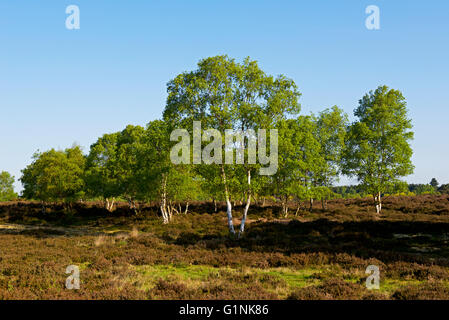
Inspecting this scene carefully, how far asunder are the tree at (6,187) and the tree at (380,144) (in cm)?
9211

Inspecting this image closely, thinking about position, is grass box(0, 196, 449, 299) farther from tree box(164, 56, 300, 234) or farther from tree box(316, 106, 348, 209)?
tree box(316, 106, 348, 209)

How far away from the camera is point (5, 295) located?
31.2ft

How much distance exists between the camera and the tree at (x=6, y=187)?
8819 centimetres

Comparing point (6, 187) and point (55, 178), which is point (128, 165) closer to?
point (55, 178)

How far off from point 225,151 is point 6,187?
9373 cm

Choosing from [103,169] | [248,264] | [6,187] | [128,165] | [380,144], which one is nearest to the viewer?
[248,264]

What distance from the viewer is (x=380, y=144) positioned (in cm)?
→ 3625

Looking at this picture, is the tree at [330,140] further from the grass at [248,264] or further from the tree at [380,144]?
the grass at [248,264]

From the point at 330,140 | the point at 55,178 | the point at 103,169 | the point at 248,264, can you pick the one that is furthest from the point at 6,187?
the point at 248,264

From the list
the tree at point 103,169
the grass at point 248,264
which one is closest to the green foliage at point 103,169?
the tree at point 103,169

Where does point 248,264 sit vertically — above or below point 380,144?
below

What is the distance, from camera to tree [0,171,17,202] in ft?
289

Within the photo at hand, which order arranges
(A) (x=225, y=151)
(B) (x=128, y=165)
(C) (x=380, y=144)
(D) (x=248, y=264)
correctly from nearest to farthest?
(D) (x=248, y=264) → (A) (x=225, y=151) → (C) (x=380, y=144) → (B) (x=128, y=165)
